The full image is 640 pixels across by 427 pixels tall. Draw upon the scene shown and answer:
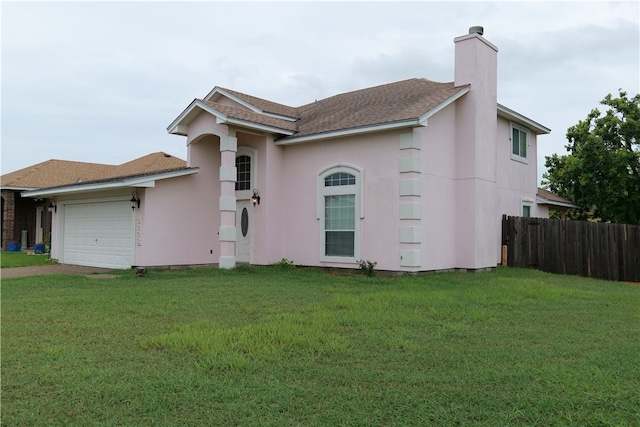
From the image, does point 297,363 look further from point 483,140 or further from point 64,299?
point 483,140

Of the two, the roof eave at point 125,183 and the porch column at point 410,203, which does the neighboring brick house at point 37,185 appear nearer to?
the roof eave at point 125,183

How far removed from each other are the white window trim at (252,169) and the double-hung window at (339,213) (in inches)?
84.9

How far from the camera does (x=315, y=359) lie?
5.29 m

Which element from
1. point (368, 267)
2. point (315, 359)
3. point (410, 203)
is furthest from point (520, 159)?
point (315, 359)

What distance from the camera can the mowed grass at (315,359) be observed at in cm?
395

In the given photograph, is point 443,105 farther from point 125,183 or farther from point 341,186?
point 125,183

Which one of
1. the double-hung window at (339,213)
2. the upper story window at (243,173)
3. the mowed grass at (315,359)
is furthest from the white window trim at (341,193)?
the mowed grass at (315,359)

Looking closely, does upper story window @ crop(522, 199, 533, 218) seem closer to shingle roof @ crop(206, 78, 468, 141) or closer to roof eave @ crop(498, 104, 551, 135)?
roof eave @ crop(498, 104, 551, 135)

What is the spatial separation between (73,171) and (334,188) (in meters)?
20.3

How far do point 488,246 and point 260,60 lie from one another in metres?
9.35

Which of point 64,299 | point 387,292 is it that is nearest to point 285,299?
point 387,292

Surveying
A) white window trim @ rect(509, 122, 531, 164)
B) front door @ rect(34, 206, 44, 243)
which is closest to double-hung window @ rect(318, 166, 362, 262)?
white window trim @ rect(509, 122, 531, 164)

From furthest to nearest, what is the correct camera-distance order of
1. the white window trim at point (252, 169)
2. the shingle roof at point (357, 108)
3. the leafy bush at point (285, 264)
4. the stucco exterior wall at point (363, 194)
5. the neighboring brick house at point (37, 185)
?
the neighboring brick house at point (37, 185)
the white window trim at point (252, 169)
the leafy bush at point (285, 264)
the shingle roof at point (357, 108)
the stucco exterior wall at point (363, 194)

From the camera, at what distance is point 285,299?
916 centimetres
